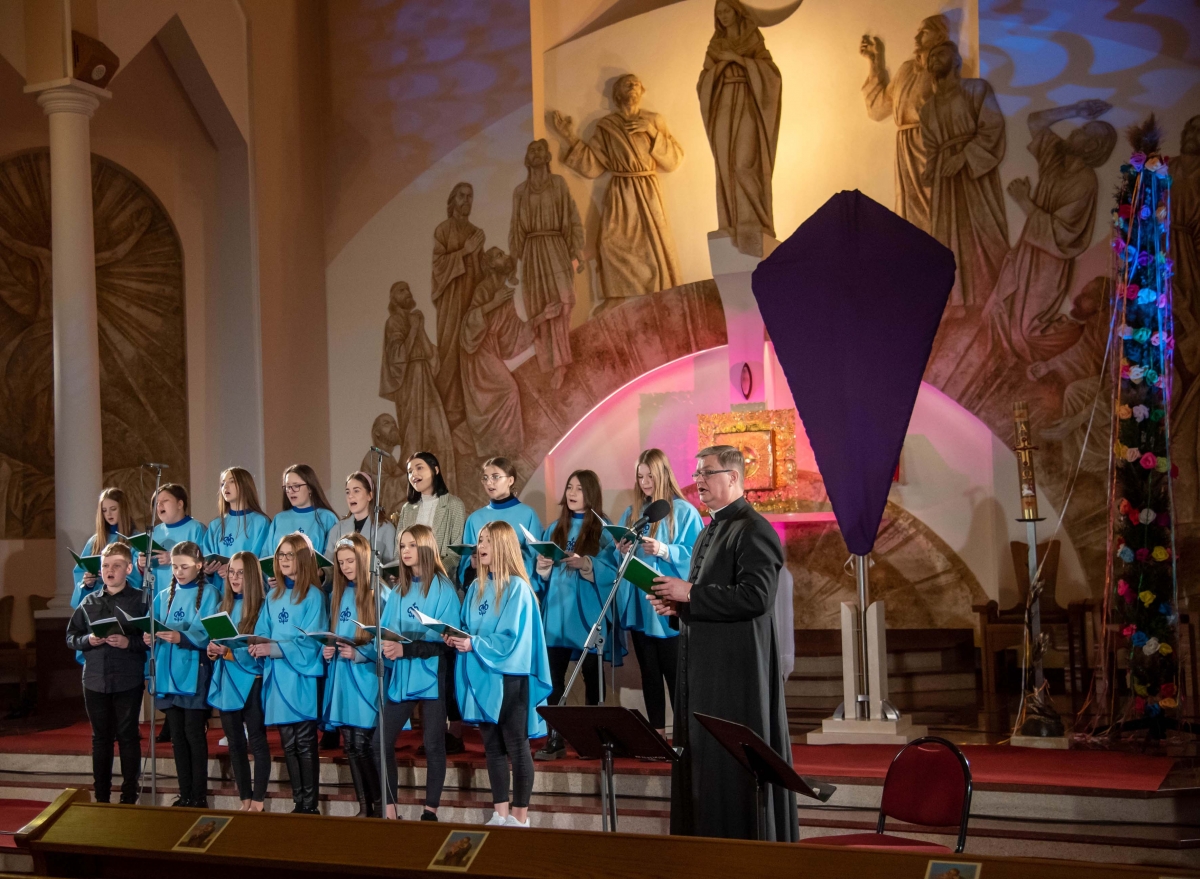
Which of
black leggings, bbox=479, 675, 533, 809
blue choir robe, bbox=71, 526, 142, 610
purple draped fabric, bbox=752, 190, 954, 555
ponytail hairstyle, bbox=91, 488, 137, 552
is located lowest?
black leggings, bbox=479, 675, 533, 809

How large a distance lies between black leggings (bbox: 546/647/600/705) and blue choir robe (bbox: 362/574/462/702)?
1.07 m

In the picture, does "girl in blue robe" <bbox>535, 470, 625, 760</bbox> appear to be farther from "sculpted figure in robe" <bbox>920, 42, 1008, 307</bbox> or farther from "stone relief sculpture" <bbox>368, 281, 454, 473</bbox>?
"stone relief sculpture" <bbox>368, 281, 454, 473</bbox>

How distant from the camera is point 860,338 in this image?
6.95 metres

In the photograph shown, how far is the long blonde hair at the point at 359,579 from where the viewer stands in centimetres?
665

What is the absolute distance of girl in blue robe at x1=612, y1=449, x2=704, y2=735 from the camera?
723cm

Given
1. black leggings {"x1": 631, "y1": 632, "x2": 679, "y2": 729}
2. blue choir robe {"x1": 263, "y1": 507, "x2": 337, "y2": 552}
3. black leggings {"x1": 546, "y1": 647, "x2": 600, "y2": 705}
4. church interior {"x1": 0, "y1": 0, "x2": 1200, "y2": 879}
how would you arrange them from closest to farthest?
church interior {"x1": 0, "y1": 0, "x2": 1200, "y2": 879} < black leggings {"x1": 631, "y1": 632, "x2": 679, "y2": 729} < black leggings {"x1": 546, "y1": 647, "x2": 600, "y2": 705} < blue choir robe {"x1": 263, "y1": 507, "x2": 337, "y2": 552}

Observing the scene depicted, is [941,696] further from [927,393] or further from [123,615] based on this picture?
[123,615]

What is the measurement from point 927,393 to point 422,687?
601 centimetres

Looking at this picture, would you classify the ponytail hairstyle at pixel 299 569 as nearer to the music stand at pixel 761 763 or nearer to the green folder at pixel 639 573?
the green folder at pixel 639 573

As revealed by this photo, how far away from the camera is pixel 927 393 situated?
11.0m

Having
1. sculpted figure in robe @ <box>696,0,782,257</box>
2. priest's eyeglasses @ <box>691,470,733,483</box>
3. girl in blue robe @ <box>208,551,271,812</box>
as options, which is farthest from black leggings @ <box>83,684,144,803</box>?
sculpted figure in robe @ <box>696,0,782,257</box>

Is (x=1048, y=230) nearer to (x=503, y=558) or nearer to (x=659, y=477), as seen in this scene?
(x=659, y=477)

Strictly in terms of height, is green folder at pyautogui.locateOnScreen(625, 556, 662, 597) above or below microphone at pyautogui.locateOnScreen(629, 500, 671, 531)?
below

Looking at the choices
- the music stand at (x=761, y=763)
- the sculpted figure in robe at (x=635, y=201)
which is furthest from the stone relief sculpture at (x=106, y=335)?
the music stand at (x=761, y=763)
